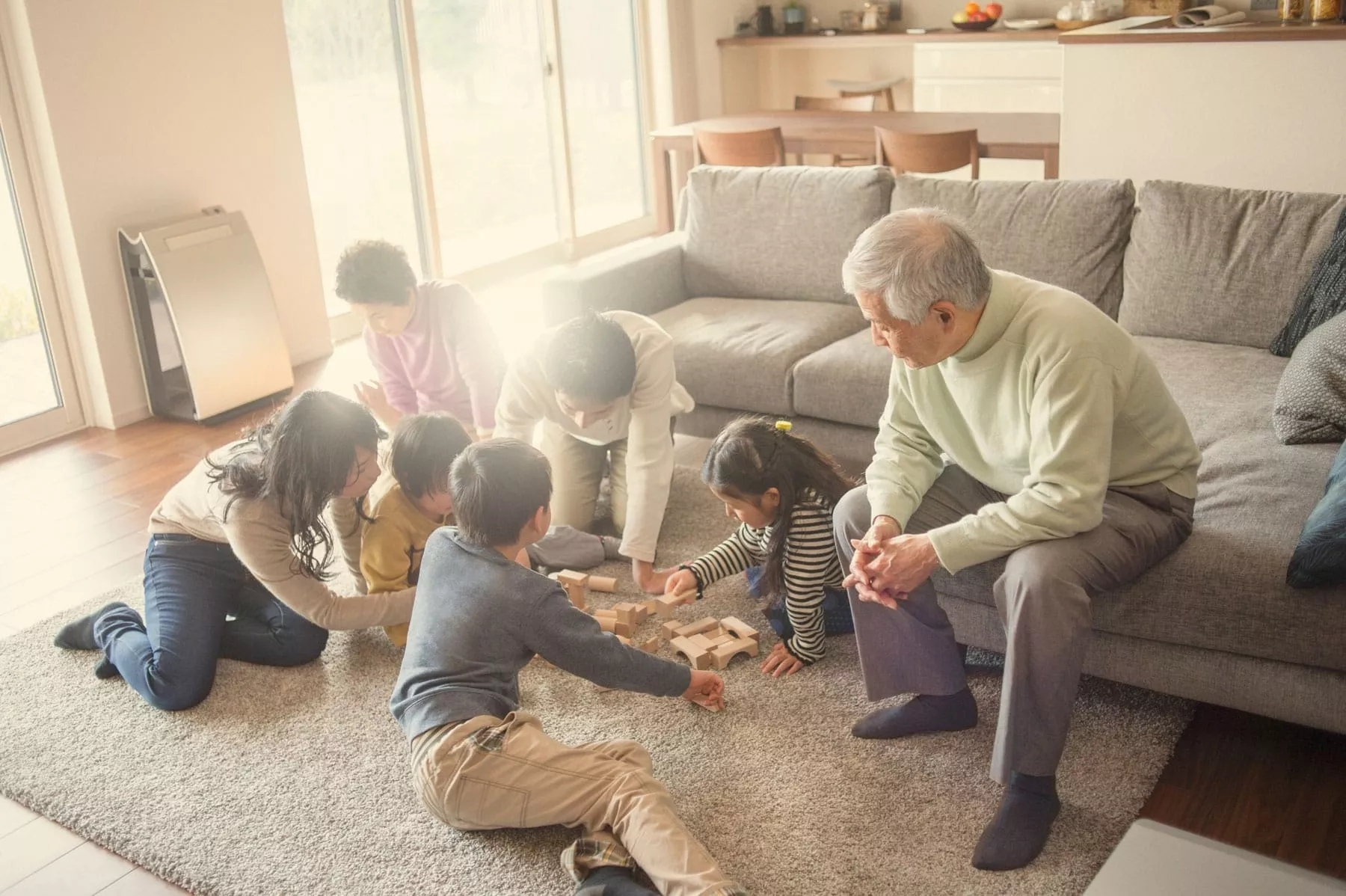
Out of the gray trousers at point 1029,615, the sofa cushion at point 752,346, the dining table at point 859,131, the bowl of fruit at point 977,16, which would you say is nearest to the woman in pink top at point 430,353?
the sofa cushion at point 752,346

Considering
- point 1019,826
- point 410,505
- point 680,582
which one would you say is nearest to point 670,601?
point 680,582

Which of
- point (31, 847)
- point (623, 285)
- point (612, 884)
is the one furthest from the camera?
point (623, 285)

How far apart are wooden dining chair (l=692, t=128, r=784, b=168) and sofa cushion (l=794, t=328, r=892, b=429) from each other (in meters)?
1.92

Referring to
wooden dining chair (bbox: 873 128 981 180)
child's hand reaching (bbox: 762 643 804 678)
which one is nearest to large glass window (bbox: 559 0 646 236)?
wooden dining chair (bbox: 873 128 981 180)

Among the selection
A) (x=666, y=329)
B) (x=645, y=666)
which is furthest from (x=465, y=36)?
(x=645, y=666)

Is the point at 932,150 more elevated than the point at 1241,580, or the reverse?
the point at 932,150

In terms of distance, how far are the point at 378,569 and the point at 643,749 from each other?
791 millimetres

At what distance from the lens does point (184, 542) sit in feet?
8.85

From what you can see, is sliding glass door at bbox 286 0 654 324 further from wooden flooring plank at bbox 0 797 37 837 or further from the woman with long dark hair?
wooden flooring plank at bbox 0 797 37 837

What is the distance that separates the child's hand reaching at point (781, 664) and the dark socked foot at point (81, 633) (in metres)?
1.45

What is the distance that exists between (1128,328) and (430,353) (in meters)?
1.83

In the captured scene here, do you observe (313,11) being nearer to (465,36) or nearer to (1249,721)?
(465,36)

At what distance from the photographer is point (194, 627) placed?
262 cm

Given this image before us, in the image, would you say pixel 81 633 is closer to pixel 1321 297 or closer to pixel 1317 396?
pixel 1317 396
